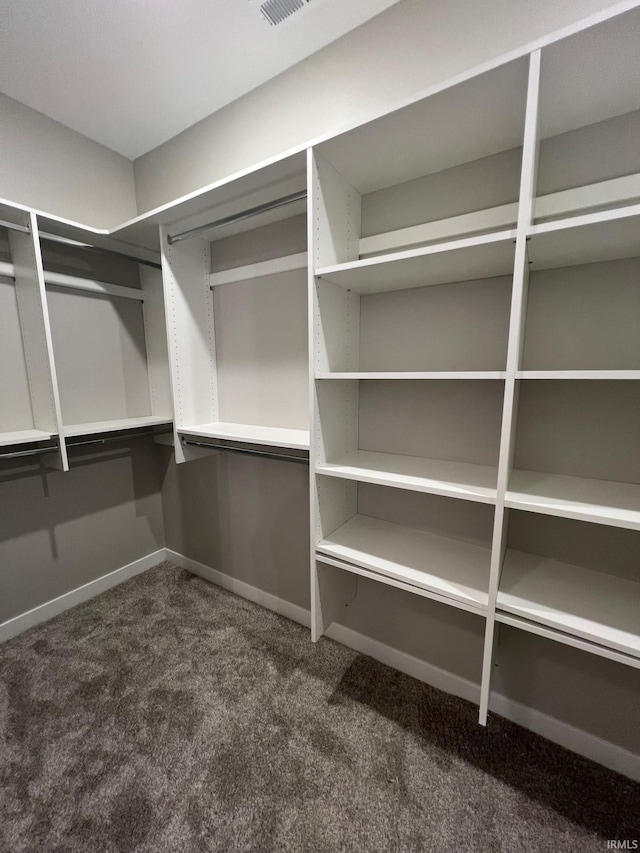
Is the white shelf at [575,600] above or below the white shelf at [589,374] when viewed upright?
below

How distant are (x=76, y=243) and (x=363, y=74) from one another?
1.70 m

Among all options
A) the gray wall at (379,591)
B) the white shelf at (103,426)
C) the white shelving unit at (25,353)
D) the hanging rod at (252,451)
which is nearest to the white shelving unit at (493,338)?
the hanging rod at (252,451)

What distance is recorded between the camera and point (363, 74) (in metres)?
1.46

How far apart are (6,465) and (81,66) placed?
206 cm

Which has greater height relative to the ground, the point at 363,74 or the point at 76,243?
the point at 363,74

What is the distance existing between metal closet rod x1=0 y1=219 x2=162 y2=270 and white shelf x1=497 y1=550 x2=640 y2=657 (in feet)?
8.60

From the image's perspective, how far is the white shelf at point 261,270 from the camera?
68.9 inches

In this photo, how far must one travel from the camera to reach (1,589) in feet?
6.39

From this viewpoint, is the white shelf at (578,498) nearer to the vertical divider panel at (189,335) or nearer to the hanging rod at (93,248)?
the vertical divider panel at (189,335)

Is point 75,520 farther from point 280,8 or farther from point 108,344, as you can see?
point 280,8

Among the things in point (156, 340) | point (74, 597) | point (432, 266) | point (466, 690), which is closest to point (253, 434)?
point (432, 266)

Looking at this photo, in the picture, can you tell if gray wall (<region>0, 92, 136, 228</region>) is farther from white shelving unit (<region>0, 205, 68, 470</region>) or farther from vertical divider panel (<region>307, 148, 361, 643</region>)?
vertical divider panel (<region>307, 148, 361, 643</region>)

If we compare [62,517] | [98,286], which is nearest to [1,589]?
[62,517]

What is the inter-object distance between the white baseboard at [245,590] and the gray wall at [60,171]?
2.46 metres
